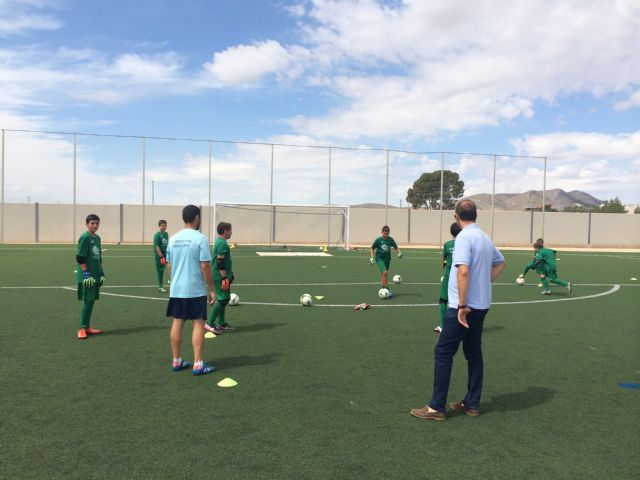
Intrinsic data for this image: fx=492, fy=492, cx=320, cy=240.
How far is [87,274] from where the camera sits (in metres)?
8.16

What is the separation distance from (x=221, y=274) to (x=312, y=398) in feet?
11.2

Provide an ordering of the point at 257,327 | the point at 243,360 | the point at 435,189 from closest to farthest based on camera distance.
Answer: the point at 243,360 → the point at 257,327 → the point at 435,189

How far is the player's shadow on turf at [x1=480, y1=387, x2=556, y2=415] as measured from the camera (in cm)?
526

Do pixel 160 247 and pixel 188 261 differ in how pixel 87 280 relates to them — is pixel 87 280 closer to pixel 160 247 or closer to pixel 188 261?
pixel 188 261

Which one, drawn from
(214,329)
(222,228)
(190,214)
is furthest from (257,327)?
(190,214)

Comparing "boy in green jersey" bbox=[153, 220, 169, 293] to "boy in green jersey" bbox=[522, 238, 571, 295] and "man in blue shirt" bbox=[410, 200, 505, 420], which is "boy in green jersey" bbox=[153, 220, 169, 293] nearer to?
"man in blue shirt" bbox=[410, 200, 505, 420]

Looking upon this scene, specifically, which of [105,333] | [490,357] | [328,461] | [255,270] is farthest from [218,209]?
[328,461]

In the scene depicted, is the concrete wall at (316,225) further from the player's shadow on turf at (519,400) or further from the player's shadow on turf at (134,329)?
the player's shadow on turf at (519,400)

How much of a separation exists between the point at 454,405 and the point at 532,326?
4962mm

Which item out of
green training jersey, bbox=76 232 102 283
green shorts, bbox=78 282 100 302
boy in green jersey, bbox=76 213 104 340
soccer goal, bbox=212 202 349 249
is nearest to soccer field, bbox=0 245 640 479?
boy in green jersey, bbox=76 213 104 340

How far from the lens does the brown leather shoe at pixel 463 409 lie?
5035 mm

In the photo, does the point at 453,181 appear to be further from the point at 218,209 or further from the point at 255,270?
the point at 255,270

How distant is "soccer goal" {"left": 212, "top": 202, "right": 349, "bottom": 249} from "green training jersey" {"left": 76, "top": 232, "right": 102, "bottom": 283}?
97.9 feet

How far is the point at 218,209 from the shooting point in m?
37.2
